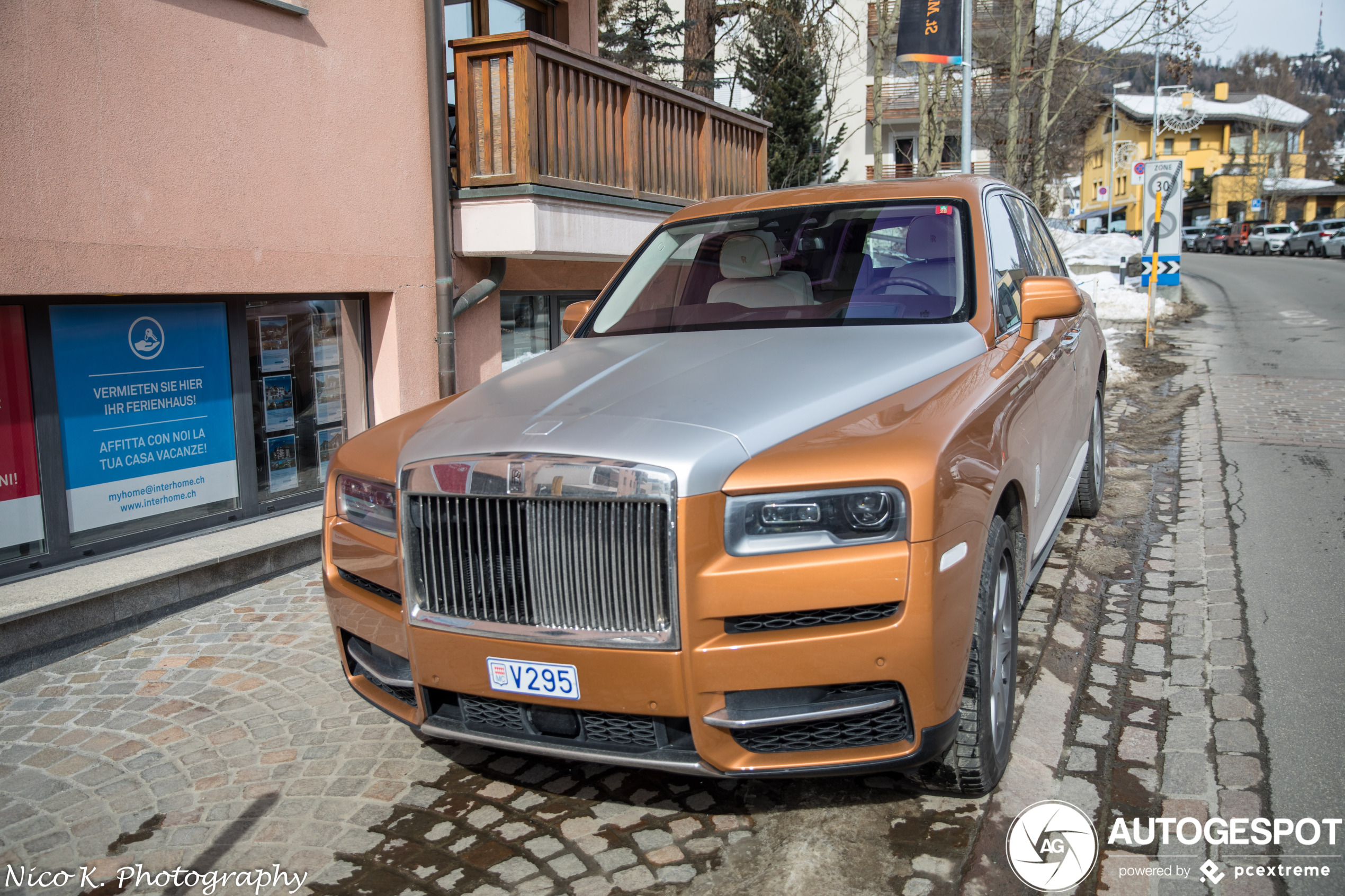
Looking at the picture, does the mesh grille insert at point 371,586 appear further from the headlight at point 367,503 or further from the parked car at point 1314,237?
the parked car at point 1314,237

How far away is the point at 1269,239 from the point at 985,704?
6501 centimetres

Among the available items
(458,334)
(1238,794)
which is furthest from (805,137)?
(1238,794)

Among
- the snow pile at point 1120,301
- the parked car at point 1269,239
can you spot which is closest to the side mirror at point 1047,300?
the snow pile at point 1120,301

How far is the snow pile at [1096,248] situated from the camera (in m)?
34.3

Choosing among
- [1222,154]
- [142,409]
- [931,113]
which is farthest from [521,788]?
[1222,154]

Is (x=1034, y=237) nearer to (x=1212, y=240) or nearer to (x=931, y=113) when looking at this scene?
(x=931, y=113)

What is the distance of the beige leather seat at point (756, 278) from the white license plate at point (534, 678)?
1.99 meters

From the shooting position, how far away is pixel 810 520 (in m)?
2.76

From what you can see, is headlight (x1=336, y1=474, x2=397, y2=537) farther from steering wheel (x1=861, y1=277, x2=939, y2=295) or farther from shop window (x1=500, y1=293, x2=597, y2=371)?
shop window (x1=500, y1=293, x2=597, y2=371)

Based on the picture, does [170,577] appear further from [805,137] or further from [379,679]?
[805,137]

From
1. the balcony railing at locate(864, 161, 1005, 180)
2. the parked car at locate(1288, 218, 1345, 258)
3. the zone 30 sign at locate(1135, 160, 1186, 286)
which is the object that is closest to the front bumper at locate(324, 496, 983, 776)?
the zone 30 sign at locate(1135, 160, 1186, 286)

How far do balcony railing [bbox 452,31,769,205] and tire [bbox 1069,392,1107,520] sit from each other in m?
3.63

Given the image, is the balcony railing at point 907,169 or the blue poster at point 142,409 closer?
the blue poster at point 142,409

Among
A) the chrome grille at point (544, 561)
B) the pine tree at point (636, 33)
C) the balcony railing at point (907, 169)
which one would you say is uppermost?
the pine tree at point (636, 33)
